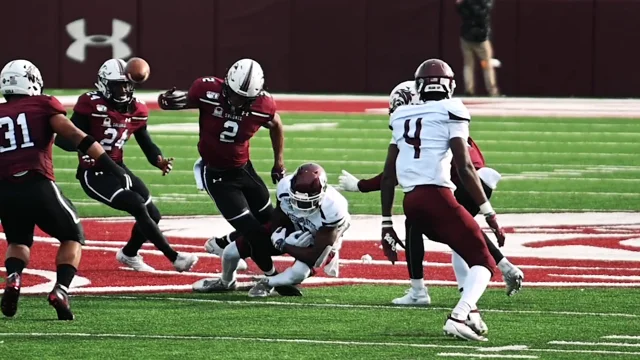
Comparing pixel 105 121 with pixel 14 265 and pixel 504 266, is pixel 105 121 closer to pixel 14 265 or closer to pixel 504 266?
pixel 14 265

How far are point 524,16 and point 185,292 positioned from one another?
20.3m

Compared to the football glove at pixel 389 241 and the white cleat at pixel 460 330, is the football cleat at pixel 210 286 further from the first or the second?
the white cleat at pixel 460 330

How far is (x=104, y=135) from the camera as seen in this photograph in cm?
1173

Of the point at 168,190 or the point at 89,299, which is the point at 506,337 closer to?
the point at 89,299

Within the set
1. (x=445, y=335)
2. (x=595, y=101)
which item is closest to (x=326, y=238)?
(x=445, y=335)

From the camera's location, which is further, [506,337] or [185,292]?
[185,292]

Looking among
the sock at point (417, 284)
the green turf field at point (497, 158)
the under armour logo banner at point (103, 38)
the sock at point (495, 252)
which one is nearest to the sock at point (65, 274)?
the sock at point (417, 284)

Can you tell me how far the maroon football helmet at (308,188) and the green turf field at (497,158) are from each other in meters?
5.18

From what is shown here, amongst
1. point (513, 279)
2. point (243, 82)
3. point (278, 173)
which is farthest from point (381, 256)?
point (513, 279)

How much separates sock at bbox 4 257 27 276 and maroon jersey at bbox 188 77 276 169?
1985mm

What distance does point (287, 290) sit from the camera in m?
10.4

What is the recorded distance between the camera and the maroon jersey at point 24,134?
30.6 ft

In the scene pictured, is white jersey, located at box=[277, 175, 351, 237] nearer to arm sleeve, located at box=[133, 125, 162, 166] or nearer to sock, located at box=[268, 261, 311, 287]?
sock, located at box=[268, 261, 311, 287]

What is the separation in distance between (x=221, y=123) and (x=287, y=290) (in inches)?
51.2
